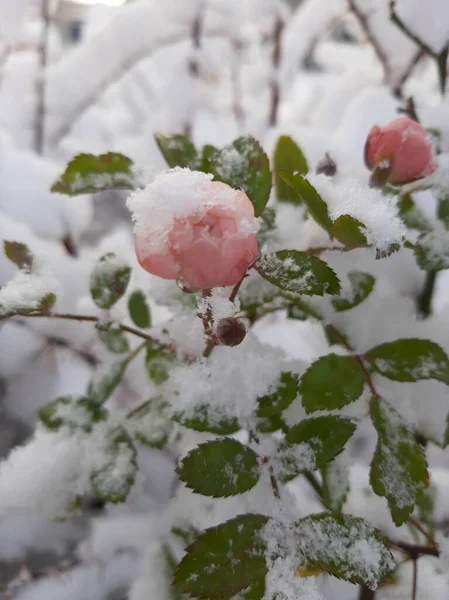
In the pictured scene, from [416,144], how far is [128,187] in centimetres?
23

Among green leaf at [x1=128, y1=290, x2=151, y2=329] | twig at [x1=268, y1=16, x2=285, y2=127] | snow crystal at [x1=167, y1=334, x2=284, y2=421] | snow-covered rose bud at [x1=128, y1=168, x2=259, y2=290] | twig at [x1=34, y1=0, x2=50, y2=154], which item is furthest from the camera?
twig at [x1=268, y1=16, x2=285, y2=127]

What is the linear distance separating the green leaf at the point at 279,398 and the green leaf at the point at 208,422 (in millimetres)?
22

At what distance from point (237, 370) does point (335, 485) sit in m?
0.13

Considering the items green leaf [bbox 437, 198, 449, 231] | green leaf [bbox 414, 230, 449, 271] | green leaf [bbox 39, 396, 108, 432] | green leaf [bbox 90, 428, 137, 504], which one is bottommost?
green leaf [bbox 90, 428, 137, 504]

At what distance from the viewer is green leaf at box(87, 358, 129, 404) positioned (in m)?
0.47

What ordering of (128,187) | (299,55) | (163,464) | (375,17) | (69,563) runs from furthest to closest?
(299,55) < (375,17) < (163,464) < (69,563) < (128,187)

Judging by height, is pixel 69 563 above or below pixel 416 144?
below

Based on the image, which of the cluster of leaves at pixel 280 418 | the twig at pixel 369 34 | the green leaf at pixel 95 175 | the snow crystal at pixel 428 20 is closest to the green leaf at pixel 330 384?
the cluster of leaves at pixel 280 418

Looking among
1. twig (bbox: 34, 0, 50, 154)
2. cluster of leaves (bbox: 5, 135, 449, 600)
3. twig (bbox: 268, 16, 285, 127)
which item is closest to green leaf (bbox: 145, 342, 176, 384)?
cluster of leaves (bbox: 5, 135, 449, 600)

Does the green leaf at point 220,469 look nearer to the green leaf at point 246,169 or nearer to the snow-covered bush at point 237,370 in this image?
the snow-covered bush at point 237,370

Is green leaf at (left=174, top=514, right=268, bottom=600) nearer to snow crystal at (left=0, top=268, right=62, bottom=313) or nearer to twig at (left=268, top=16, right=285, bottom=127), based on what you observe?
snow crystal at (left=0, top=268, right=62, bottom=313)

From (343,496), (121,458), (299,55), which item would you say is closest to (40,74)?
(299,55)

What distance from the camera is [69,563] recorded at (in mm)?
540

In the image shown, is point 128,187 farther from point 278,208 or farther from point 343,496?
point 343,496
